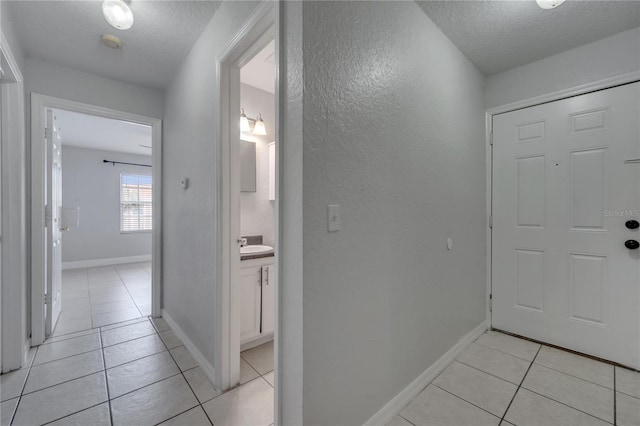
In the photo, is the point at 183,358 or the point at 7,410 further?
the point at 183,358

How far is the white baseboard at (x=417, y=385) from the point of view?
147 centimetres

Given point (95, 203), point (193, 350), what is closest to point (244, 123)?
point (193, 350)

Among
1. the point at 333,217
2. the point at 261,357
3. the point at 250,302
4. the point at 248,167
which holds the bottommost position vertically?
the point at 261,357

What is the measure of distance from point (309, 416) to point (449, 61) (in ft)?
8.02

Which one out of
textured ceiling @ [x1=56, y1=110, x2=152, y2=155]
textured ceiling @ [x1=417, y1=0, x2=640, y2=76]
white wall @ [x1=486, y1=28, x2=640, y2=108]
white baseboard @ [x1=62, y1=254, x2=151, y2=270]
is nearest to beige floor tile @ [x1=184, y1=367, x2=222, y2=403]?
textured ceiling @ [x1=417, y1=0, x2=640, y2=76]

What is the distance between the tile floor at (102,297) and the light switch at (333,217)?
9.40 ft

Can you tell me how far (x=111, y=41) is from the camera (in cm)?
206

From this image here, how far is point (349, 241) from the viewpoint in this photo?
1.28 meters

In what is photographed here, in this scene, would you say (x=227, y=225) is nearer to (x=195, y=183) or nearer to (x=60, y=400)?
(x=195, y=183)

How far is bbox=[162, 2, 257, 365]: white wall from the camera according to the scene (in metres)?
1.82

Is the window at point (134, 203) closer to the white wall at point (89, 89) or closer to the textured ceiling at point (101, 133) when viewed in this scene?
the textured ceiling at point (101, 133)

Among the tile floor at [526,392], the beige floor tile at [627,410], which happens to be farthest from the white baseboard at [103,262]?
the beige floor tile at [627,410]

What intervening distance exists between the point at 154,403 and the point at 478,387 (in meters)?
2.02

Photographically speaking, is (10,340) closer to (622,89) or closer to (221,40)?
(221,40)
